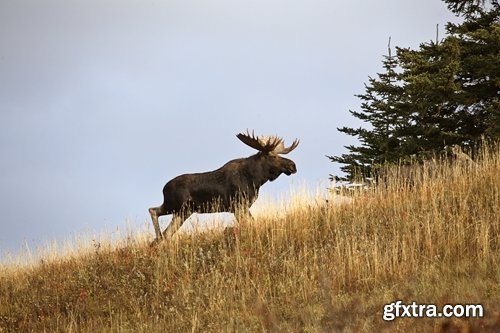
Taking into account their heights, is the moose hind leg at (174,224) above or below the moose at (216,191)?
below

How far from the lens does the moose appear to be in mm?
12617

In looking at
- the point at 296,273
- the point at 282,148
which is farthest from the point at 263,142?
the point at 296,273

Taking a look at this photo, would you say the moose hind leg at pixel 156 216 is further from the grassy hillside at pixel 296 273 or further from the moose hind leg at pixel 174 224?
the grassy hillside at pixel 296 273

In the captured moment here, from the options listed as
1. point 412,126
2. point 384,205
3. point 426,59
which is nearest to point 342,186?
point 412,126

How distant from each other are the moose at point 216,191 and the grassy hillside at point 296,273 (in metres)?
0.62

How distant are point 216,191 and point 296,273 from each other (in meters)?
4.10

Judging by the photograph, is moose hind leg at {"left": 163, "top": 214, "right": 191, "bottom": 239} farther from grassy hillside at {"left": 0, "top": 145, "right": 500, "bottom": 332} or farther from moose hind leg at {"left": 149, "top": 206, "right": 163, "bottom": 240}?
grassy hillside at {"left": 0, "top": 145, "right": 500, "bottom": 332}

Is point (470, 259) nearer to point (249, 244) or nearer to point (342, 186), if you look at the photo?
point (249, 244)

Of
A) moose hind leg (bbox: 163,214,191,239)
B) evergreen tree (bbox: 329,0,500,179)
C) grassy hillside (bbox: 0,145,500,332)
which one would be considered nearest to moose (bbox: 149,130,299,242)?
moose hind leg (bbox: 163,214,191,239)

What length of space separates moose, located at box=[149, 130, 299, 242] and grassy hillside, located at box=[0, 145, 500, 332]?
2.03 feet

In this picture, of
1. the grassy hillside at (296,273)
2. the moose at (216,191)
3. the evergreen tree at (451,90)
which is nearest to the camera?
the grassy hillside at (296,273)

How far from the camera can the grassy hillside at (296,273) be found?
7367mm

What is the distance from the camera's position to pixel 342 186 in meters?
18.7

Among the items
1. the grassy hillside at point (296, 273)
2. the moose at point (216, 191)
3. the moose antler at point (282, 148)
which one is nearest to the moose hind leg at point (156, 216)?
the moose at point (216, 191)
